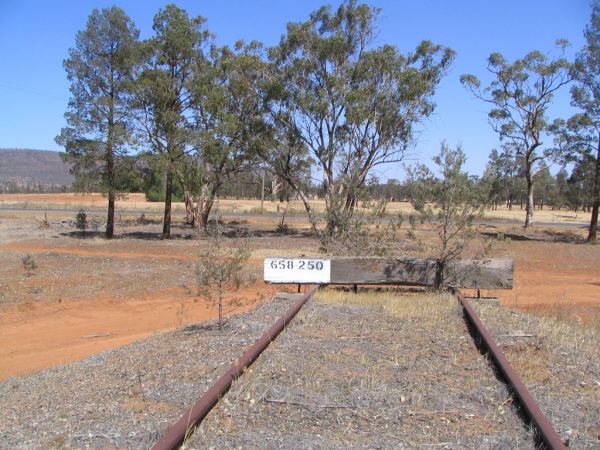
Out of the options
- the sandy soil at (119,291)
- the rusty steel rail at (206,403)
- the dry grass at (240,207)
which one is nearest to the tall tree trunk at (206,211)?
the sandy soil at (119,291)

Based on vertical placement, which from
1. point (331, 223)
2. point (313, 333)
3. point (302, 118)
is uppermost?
point (302, 118)

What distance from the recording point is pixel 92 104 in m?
28.0

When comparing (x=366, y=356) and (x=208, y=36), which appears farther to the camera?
(x=208, y=36)

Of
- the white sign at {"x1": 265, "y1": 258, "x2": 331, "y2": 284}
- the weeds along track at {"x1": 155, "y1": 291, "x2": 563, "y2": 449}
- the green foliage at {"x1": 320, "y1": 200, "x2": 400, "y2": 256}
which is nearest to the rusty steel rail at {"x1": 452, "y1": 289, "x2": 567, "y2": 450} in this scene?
the weeds along track at {"x1": 155, "y1": 291, "x2": 563, "y2": 449}

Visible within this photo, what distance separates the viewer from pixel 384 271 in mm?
11523

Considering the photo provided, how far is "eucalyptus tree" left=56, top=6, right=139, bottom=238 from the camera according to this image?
27891 millimetres

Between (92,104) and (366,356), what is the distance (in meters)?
24.8

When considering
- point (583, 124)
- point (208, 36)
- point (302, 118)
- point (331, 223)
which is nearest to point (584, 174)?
point (583, 124)

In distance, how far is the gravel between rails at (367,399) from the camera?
449 cm

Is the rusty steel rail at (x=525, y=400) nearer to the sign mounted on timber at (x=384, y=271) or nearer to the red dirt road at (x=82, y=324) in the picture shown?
the sign mounted on timber at (x=384, y=271)

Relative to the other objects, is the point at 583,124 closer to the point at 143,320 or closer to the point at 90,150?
the point at 90,150

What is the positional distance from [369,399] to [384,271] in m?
6.35

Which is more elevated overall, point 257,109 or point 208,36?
point 208,36

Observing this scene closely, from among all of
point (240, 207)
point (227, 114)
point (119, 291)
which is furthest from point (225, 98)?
point (240, 207)
